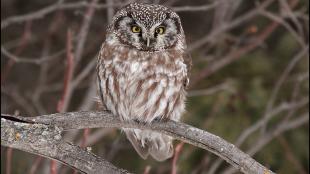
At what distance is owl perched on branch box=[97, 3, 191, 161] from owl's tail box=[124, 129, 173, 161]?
1.58 ft

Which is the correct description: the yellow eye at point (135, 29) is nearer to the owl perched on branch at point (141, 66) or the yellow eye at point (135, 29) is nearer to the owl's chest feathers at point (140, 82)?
the owl perched on branch at point (141, 66)

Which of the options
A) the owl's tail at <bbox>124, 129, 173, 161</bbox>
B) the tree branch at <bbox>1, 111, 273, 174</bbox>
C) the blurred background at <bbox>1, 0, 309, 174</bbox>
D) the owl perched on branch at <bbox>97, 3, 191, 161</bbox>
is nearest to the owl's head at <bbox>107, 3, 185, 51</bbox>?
the owl perched on branch at <bbox>97, 3, 191, 161</bbox>

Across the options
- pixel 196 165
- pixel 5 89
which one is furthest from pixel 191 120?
pixel 5 89

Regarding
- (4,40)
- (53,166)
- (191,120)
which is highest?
(53,166)

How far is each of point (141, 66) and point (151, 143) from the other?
0.87m

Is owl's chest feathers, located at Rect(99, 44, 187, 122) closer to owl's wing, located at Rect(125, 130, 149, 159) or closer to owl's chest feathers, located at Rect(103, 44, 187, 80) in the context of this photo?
owl's chest feathers, located at Rect(103, 44, 187, 80)

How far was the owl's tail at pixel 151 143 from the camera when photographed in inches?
193

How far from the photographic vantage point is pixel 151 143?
16.5 feet

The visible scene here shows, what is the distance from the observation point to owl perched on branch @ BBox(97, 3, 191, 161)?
435 cm

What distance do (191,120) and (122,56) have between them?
193 centimetres

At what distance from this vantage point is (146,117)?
14.6ft

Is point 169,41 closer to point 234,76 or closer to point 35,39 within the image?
point 234,76

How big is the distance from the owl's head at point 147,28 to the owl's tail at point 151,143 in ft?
2.59

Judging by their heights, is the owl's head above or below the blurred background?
above
